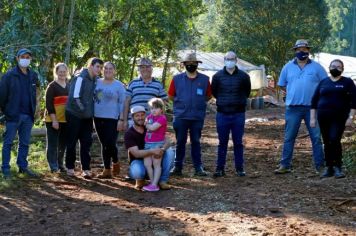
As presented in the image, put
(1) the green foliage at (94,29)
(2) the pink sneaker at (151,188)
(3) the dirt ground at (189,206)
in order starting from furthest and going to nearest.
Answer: (1) the green foliage at (94,29), (2) the pink sneaker at (151,188), (3) the dirt ground at (189,206)

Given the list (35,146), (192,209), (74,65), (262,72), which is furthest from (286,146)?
(262,72)

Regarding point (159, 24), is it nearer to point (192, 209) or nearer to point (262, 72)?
point (192, 209)

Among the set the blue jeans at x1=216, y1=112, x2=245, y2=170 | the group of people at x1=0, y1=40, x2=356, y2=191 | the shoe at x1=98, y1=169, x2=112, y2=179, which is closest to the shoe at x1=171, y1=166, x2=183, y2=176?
the group of people at x1=0, y1=40, x2=356, y2=191

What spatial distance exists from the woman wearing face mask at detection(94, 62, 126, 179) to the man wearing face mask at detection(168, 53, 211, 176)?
0.81 metres

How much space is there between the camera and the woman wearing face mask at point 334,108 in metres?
7.90

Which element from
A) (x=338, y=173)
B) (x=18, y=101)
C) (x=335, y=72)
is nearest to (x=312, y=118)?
(x=335, y=72)

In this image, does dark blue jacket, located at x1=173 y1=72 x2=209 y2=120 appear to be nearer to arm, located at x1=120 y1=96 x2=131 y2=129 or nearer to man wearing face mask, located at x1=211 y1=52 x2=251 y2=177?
man wearing face mask, located at x1=211 y1=52 x2=251 y2=177

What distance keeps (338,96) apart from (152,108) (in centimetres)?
263

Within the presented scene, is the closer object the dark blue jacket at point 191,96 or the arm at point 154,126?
the arm at point 154,126

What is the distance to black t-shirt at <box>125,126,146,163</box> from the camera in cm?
747

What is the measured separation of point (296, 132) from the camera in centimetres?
852

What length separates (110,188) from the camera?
754 cm

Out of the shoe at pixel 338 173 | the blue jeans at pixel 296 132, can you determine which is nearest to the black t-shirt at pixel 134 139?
the blue jeans at pixel 296 132

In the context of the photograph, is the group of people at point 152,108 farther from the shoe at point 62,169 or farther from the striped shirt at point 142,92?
the shoe at point 62,169
